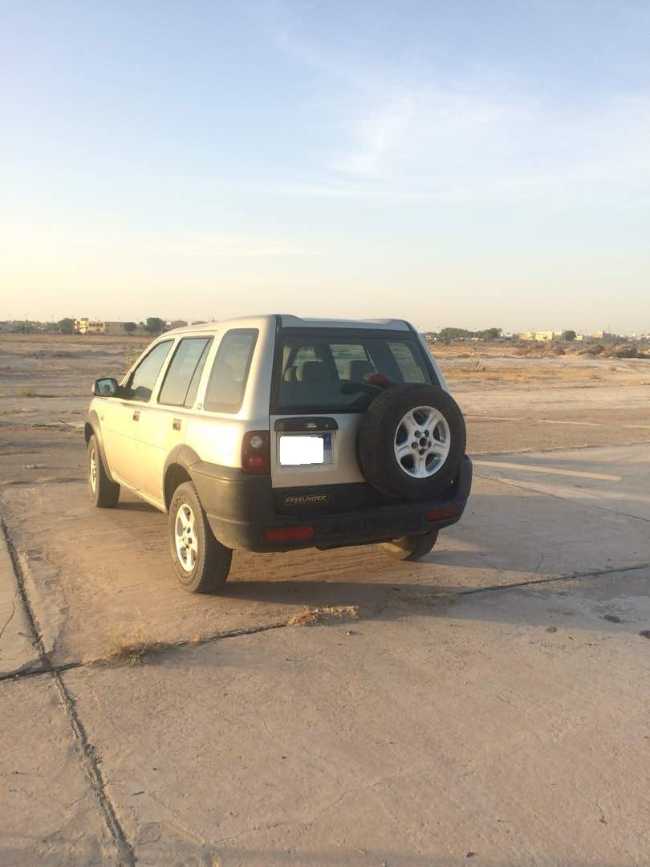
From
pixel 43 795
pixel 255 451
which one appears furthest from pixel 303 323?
pixel 43 795

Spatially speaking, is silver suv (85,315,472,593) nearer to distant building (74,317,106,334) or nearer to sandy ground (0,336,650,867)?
sandy ground (0,336,650,867)

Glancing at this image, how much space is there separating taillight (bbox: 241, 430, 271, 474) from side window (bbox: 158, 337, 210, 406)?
0.99 metres

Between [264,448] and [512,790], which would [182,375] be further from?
[512,790]

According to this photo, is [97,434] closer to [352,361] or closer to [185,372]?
[185,372]

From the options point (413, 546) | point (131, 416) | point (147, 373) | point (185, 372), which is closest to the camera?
point (185, 372)

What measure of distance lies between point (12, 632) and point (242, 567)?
5.86ft

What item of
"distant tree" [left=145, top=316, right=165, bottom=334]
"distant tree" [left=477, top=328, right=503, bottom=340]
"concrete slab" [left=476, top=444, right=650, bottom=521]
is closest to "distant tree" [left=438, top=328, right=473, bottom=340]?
"distant tree" [left=477, top=328, right=503, bottom=340]

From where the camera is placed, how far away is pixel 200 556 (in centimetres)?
496

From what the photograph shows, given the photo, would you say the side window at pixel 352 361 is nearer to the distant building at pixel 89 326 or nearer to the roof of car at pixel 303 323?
the roof of car at pixel 303 323

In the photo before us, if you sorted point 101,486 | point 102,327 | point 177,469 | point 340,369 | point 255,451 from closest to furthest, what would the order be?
point 255,451 → point 340,369 → point 177,469 → point 101,486 → point 102,327

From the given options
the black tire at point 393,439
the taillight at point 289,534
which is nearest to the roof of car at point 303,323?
the black tire at point 393,439

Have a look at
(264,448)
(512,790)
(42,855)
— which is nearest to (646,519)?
(264,448)

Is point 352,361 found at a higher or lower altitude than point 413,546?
higher

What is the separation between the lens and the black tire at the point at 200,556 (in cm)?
491
